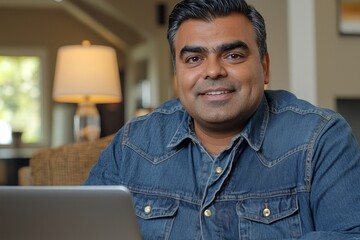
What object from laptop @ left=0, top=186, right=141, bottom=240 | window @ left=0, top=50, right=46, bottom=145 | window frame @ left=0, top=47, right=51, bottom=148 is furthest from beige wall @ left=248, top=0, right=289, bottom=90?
window @ left=0, top=50, right=46, bottom=145

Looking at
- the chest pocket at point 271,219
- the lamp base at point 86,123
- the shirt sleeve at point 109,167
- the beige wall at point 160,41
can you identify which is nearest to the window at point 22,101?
the beige wall at point 160,41

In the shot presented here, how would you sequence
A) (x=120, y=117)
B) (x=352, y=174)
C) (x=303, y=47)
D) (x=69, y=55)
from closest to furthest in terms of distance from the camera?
(x=352, y=174) < (x=303, y=47) < (x=69, y=55) < (x=120, y=117)

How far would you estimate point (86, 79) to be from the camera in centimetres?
466

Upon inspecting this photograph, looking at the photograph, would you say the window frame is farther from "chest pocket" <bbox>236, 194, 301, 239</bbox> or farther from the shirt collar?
"chest pocket" <bbox>236, 194, 301, 239</bbox>

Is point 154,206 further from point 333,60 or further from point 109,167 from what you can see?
point 333,60

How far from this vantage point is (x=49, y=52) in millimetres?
12266

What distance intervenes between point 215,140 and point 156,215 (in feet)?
0.76

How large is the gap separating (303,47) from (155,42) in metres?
5.87

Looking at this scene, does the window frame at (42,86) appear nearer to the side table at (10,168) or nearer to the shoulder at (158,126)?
the side table at (10,168)

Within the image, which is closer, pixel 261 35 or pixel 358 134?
pixel 261 35

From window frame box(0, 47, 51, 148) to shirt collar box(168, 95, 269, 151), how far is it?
1068cm

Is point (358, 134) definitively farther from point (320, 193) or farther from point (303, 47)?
point (320, 193)

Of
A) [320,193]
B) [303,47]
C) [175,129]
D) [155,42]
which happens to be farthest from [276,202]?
[155,42]

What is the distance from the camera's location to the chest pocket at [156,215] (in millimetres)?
1720
